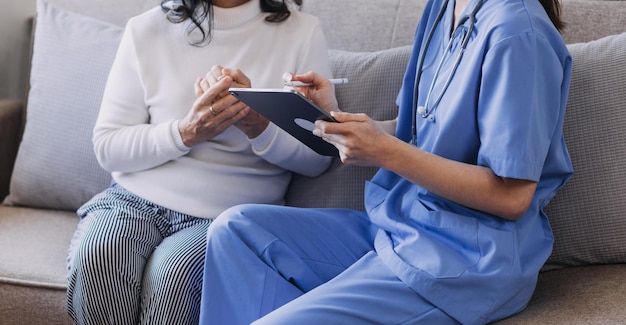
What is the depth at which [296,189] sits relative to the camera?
1.87 metres

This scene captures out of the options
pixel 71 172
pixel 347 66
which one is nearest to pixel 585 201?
pixel 347 66

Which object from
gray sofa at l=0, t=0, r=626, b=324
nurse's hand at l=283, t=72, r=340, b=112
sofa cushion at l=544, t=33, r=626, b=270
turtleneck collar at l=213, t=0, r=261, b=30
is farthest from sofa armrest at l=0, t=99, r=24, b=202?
sofa cushion at l=544, t=33, r=626, b=270

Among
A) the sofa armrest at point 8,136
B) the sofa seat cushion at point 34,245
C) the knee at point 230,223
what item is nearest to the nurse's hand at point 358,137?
the knee at point 230,223

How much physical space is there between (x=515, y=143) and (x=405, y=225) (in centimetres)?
25

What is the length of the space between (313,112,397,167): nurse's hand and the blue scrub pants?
0.18m

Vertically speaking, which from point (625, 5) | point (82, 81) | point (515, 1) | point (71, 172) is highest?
point (515, 1)

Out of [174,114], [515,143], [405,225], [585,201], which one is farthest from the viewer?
[174,114]

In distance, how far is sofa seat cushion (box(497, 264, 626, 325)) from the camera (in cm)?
136

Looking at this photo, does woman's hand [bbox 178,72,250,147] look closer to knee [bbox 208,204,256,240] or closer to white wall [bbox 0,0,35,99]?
knee [bbox 208,204,256,240]

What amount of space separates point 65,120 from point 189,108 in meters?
0.43

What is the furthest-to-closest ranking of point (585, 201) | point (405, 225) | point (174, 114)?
point (174, 114) → point (585, 201) → point (405, 225)

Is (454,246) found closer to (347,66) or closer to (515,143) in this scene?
(515,143)

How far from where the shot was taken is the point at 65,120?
6.75 feet

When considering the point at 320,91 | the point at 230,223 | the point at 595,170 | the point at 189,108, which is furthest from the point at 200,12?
the point at 595,170
